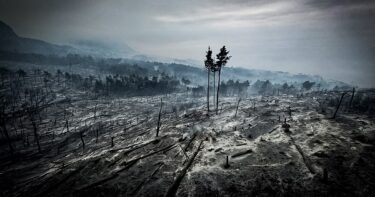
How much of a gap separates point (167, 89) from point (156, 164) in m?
161

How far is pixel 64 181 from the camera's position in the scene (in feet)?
82.3

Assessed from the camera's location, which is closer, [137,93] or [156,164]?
[156,164]

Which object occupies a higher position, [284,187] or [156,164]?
[284,187]

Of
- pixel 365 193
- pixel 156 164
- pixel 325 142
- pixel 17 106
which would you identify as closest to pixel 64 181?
pixel 156 164

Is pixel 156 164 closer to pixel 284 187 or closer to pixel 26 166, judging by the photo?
pixel 284 187

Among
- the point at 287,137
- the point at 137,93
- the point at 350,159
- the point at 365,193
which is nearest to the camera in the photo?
the point at 365,193

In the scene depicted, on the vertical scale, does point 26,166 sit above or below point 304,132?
below

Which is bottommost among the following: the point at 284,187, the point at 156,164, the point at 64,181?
the point at 64,181

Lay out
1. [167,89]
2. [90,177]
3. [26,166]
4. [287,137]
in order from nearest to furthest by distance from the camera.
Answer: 1. [90,177]
2. [287,137]
3. [26,166]
4. [167,89]

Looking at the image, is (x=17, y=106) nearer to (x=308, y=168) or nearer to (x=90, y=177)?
(x=90, y=177)

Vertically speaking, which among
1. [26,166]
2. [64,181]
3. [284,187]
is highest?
[284,187]

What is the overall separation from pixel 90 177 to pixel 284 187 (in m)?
24.1

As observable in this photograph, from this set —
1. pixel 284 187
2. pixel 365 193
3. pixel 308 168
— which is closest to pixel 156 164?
pixel 284 187

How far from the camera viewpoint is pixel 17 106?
371 ft
